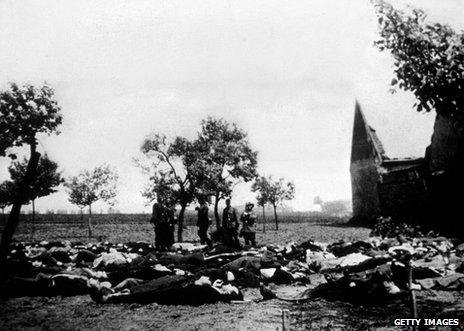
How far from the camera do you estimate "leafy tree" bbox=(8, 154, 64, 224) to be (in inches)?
1229

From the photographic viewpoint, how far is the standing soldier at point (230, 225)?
1403 centimetres

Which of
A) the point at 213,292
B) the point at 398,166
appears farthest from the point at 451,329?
the point at 398,166

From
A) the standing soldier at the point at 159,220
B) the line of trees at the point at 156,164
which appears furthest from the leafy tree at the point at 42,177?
the standing soldier at the point at 159,220

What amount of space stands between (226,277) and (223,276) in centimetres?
8

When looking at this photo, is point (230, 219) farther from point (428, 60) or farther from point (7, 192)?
point (7, 192)

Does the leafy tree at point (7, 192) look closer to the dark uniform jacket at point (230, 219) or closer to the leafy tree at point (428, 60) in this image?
the dark uniform jacket at point (230, 219)

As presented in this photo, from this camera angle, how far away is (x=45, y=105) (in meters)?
19.6

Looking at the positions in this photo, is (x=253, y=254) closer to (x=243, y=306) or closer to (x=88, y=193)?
(x=243, y=306)

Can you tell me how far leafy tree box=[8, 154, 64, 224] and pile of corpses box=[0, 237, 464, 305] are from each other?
23.1m

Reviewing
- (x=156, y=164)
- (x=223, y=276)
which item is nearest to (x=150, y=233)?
(x=156, y=164)

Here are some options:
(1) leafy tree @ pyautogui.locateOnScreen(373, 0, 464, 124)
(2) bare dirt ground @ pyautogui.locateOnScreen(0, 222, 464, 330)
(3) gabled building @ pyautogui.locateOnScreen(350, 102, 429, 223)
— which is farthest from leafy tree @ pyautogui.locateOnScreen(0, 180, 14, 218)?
(1) leafy tree @ pyautogui.locateOnScreen(373, 0, 464, 124)

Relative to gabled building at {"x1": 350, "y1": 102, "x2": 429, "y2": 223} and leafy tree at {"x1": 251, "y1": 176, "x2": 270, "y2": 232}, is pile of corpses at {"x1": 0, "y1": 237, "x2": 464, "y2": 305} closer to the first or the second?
gabled building at {"x1": 350, "y1": 102, "x2": 429, "y2": 223}

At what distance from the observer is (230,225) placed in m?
14.1

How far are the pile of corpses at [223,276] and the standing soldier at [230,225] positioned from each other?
2.82 m
